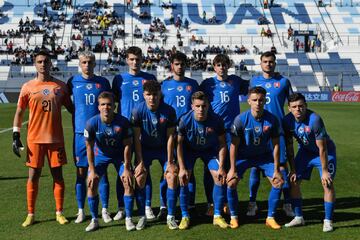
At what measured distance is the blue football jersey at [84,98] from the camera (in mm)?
7254

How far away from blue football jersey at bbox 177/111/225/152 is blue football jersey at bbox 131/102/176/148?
15cm

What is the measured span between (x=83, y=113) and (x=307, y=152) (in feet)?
10.1

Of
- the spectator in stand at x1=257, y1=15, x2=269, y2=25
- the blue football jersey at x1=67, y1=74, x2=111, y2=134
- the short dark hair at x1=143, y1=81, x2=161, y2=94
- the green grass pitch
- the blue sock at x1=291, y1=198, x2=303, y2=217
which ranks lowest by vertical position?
the green grass pitch

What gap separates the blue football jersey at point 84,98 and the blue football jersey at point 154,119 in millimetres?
670

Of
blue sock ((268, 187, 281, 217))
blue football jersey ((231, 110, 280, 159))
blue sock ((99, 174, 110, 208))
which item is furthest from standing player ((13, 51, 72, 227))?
blue sock ((268, 187, 281, 217))

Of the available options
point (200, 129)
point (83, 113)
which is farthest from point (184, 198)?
point (83, 113)

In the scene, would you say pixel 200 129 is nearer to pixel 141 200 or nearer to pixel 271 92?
pixel 141 200

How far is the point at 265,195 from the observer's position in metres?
8.82

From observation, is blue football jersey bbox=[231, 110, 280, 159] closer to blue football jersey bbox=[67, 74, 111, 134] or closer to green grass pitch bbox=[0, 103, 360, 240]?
green grass pitch bbox=[0, 103, 360, 240]

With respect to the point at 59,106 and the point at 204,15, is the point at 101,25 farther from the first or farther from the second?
the point at 59,106

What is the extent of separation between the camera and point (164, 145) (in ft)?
23.6

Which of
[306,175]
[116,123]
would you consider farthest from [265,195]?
[116,123]

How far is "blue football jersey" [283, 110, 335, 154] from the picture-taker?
22.1 ft

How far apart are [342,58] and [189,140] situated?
41.5 metres
